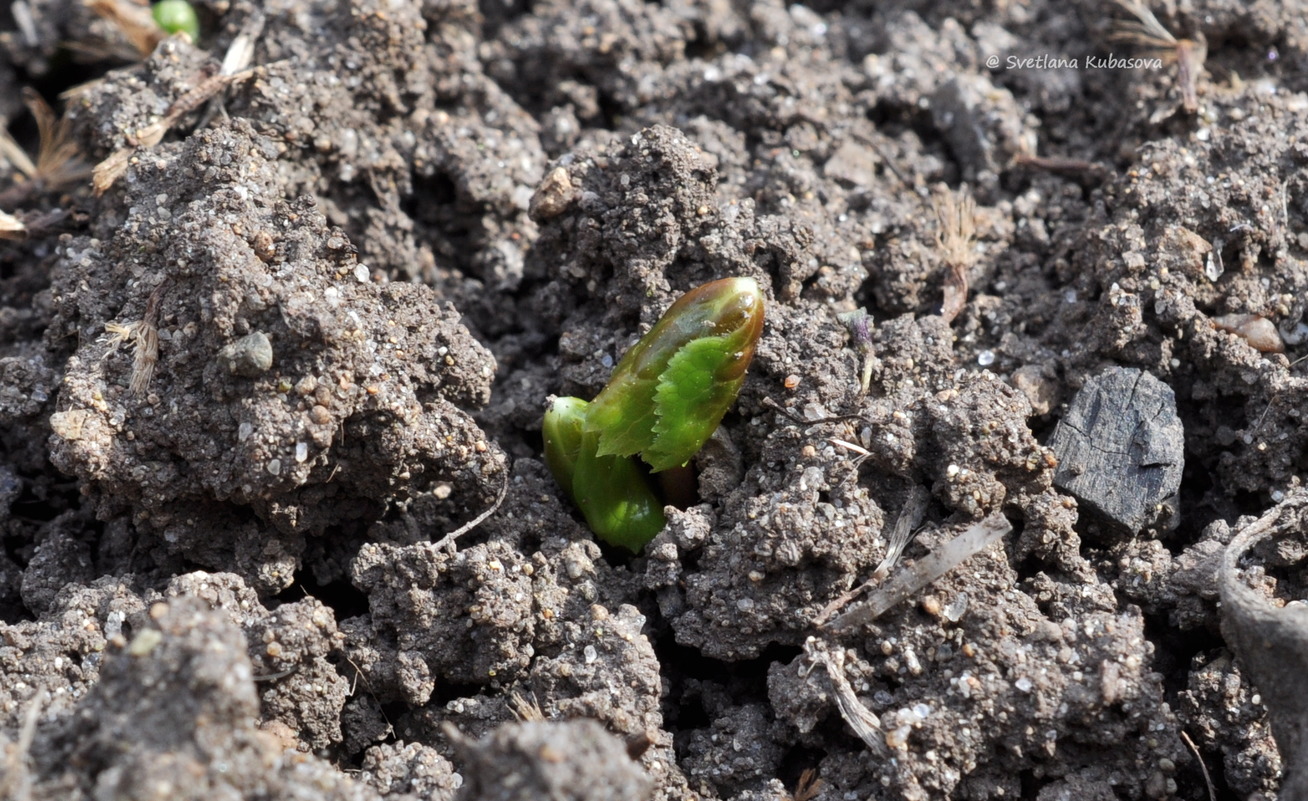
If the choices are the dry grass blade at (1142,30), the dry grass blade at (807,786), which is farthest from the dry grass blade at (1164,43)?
the dry grass blade at (807,786)

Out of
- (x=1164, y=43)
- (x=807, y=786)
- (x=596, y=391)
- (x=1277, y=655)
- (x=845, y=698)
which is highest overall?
(x=1164, y=43)

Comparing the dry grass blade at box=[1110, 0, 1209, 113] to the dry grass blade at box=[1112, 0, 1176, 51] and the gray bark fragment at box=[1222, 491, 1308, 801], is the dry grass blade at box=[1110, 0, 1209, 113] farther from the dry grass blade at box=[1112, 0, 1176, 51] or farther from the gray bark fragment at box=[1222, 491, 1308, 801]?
the gray bark fragment at box=[1222, 491, 1308, 801]

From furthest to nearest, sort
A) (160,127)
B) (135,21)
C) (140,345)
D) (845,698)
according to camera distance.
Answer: (135,21) → (160,127) → (140,345) → (845,698)

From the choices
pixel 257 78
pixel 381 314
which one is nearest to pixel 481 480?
pixel 381 314

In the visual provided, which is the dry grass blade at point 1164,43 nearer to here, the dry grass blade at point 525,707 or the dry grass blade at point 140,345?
the dry grass blade at point 525,707

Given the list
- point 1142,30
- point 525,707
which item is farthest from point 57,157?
point 1142,30

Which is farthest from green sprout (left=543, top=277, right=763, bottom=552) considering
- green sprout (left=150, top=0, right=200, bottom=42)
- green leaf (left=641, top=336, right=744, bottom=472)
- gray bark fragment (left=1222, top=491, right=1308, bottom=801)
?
green sprout (left=150, top=0, right=200, bottom=42)

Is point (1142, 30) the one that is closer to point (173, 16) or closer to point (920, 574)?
point (920, 574)
